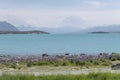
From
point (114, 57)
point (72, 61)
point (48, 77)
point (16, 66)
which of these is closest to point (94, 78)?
point (48, 77)

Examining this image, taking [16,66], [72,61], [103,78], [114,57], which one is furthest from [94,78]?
[114,57]

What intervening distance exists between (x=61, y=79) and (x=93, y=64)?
12047mm

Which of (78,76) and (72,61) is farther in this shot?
(72,61)

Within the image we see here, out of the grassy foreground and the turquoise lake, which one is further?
the turquoise lake

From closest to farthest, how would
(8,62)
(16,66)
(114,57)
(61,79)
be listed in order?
(61,79) < (16,66) < (8,62) < (114,57)

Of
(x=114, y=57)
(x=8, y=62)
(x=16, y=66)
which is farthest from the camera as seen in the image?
(x=114, y=57)

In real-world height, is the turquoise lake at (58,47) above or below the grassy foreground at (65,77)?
below

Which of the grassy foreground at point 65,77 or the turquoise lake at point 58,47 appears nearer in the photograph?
the grassy foreground at point 65,77

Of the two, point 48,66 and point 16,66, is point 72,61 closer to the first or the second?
point 48,66

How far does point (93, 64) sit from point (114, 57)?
13.8ft

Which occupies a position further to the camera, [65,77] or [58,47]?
[58,47]

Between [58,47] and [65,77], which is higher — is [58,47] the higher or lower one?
the lower one

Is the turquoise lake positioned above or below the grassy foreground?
below

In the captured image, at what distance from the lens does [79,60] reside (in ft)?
94.4
